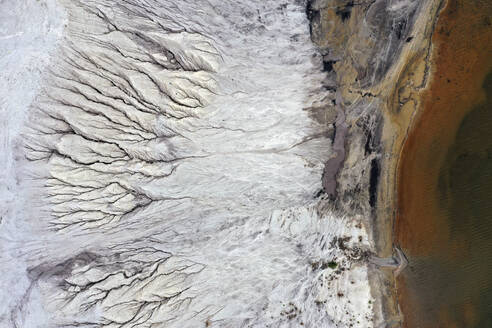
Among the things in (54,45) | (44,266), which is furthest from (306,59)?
(44,266)

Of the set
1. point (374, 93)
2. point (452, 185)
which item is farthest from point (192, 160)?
point (452, 185)

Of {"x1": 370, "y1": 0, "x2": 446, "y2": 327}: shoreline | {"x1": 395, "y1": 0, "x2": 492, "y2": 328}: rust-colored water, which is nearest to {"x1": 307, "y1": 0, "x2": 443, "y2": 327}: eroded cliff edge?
{"x1": 370, "y1": 0, "x2": 446, "y2": 327}: shoreline

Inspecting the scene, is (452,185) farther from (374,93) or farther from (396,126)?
(374,93)

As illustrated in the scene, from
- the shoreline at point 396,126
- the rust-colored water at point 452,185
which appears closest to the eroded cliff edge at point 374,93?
the shoreline at point 396,126

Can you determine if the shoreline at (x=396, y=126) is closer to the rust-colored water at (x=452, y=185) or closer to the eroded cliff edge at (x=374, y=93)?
the eroded cliff edge at (x=374, y=93)

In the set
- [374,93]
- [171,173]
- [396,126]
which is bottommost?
[171,173]
